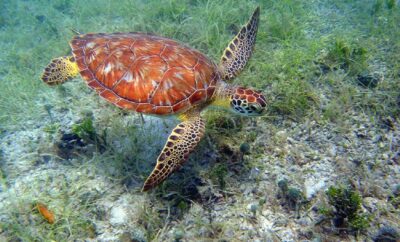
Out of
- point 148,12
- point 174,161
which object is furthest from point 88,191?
point 148,12

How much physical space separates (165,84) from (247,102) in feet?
3.06

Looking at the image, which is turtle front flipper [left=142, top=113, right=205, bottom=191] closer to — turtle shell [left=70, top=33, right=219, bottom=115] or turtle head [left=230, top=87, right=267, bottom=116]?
turtle shell [left=70, top=33, right=219, bottom=115]

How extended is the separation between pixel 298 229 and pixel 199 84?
1821mm

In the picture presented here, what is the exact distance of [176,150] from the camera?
8.67 feet

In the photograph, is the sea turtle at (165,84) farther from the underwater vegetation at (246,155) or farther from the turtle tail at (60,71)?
the underwater vegetation at (246,155)

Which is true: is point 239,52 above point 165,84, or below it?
above

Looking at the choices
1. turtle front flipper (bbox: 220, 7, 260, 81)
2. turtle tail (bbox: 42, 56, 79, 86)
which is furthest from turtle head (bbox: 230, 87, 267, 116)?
turtle tail (bbox: 42, 56, 79, 86)

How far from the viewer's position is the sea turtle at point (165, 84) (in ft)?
9.29

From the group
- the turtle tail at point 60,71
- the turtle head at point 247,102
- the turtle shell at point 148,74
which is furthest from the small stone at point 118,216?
the turtle tail at point 60,71

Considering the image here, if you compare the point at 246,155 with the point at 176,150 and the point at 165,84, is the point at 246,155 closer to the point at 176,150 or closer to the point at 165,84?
the point at 176,150

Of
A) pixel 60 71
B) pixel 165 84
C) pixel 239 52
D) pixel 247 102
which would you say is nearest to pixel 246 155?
pixel 247 102

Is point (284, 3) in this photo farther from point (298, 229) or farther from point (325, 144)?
point (298, 229)

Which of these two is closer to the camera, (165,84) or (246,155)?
(165,84)

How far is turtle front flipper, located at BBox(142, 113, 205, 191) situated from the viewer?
8.29 feet
